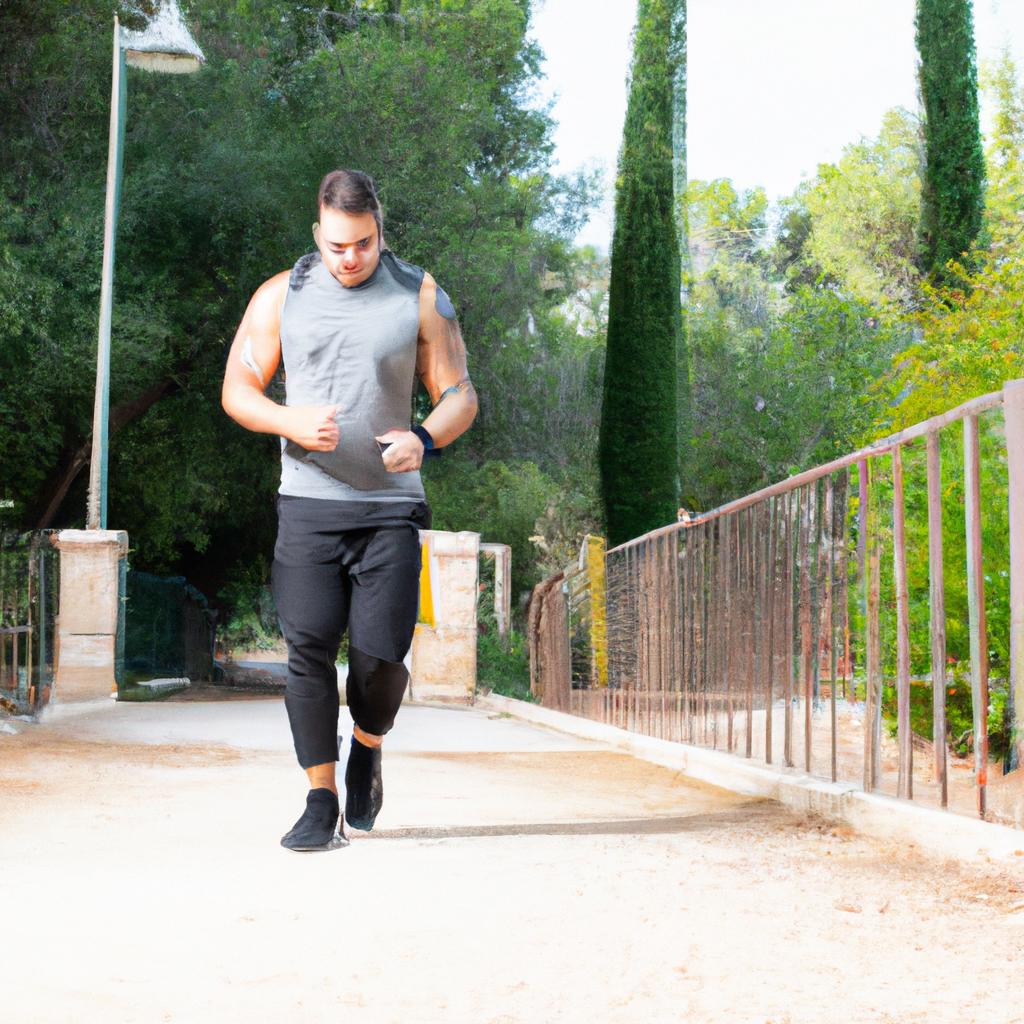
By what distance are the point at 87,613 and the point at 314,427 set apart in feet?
30.3

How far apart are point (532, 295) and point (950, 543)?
22630 millimetres

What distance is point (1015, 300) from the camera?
13.0m

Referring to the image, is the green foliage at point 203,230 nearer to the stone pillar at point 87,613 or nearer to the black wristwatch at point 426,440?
the stone pillar at point 87,613

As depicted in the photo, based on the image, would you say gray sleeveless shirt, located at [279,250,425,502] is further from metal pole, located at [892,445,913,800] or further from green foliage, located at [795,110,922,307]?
green foliage, located at [795,110,922,307]

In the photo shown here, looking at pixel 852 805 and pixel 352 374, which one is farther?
pixel 852 805

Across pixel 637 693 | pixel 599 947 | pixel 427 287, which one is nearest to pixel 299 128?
pixel 637 693

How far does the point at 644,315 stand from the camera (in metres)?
25.8

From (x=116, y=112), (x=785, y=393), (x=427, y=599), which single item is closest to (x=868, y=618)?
(x=427, y=599)

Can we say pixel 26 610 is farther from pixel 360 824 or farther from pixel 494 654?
pixel 360 824

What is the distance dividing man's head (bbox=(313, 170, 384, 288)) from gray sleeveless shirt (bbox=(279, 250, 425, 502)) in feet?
0.18

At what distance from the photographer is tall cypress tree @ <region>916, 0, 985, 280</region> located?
29.2m

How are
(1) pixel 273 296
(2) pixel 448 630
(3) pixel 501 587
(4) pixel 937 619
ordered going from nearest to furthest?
(1) pixel 273 296, (4) pixel 937 619, (2) pixel 448 630, (3) pixel 501 587

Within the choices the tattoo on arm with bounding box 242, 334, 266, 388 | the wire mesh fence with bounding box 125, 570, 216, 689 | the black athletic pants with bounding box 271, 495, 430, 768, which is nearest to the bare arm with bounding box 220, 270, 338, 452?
the tattoo on arm with bounding box 242, 334, 266, 388

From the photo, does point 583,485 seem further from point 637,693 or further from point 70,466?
point 637,693
